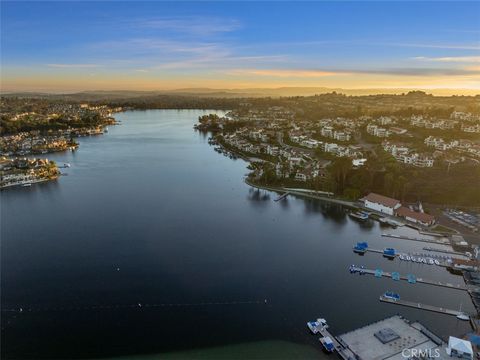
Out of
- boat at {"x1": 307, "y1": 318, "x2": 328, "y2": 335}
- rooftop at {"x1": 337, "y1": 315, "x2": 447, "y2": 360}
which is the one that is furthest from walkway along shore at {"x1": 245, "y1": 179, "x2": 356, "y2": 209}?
boat at {"x1": 307, "y1": 318, "x2": 328, "y2": 335}

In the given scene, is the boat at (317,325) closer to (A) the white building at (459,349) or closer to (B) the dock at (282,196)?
(A) the white building at (459,349)

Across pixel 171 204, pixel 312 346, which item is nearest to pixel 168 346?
pixel 312 346

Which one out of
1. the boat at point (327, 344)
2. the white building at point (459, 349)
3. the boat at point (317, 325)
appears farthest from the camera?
the boat at point (317, 325)

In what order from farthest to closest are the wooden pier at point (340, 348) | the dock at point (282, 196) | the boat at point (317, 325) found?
the dock at point (282, 196) < the boat at point (317, 325) < the wooden pier at point (340, 348)

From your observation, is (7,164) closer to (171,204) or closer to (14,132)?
(171,204)

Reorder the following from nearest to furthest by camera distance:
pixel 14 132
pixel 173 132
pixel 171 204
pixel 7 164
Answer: pixel 171 204 < pixel 7 164 < pixel 14 132 < pixel 173 132

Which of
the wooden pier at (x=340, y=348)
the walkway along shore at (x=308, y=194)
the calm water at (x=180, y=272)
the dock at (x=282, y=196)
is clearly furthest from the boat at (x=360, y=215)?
the wooden pier at (x=340, y=348)
